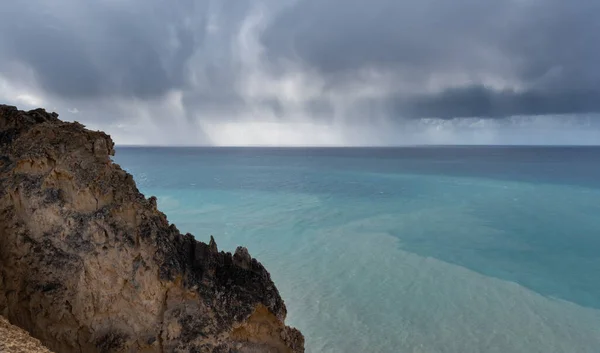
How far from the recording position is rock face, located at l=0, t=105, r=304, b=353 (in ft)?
20.5

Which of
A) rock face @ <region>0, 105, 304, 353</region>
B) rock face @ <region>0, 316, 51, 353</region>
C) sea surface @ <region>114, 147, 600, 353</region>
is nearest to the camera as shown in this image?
rock face @ <region>0, 316, 51, 353</region>

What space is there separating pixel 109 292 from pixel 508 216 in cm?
3527

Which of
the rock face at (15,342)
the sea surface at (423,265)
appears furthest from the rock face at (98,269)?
the sea surface at (423,265)

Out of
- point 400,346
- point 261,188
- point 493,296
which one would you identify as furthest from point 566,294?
point 261,188

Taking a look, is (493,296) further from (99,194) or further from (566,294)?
(99,194)

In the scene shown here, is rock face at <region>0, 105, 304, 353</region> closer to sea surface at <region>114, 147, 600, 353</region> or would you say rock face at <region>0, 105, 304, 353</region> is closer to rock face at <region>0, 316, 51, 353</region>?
rock face at <region>0, 316, 51, 353</region>

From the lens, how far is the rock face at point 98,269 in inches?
246

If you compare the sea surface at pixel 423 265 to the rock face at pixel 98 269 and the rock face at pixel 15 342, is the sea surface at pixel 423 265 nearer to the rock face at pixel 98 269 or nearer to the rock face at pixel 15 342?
the rock face at pixel 98 269

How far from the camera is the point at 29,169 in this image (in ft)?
21.6

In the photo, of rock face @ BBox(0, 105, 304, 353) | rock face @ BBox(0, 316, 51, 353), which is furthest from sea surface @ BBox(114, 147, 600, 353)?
rock face @ BBox(0, 316, 51, 353)

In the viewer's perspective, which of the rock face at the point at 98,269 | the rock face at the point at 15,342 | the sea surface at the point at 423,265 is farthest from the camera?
the sea surface at the point at 423,265

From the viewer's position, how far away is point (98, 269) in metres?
6.38

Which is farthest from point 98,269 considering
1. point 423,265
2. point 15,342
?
point 423,265

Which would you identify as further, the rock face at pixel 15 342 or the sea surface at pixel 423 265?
the sea surface at pixel 423 265
